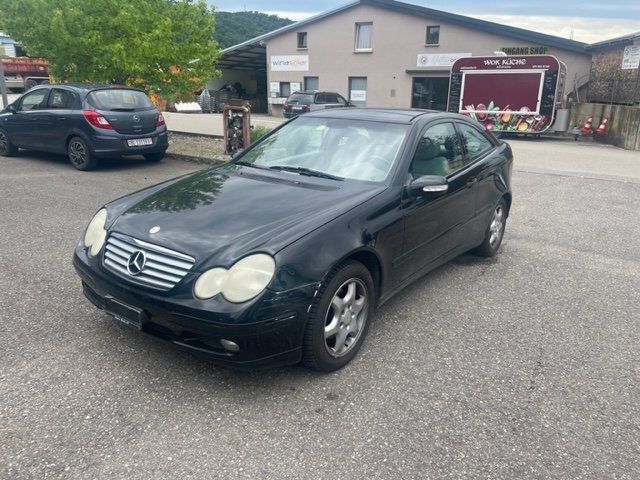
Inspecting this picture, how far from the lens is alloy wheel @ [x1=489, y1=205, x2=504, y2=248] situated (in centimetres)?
536

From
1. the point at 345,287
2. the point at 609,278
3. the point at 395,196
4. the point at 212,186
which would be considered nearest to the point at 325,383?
the point at 345,287

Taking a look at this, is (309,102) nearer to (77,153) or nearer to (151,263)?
(77,153)

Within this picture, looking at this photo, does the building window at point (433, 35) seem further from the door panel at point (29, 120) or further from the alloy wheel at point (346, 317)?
the alloy wheel at point (346, 317)

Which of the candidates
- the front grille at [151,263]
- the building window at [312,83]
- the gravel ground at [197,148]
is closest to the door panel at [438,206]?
the front grille at [151,263]

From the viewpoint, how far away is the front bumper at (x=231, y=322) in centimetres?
271

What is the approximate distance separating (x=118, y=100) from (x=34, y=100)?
1.96m

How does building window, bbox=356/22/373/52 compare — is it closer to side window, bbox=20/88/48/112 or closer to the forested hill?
side window, bbox=20/88/48/112

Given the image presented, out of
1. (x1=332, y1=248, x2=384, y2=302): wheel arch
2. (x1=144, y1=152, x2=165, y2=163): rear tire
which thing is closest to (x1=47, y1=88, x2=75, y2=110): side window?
(x1=144, y1=152, x2=165, y2=163): rear tire

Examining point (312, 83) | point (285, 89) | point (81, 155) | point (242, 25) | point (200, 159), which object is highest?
point (242, 25)

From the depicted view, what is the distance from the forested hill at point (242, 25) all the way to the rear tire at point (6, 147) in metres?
42.6

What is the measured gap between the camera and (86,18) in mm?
11180

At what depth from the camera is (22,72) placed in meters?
34.8

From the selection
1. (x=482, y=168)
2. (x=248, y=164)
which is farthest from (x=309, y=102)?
(x=248, y=164)

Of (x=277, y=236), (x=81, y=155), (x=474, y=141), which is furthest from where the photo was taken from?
(x=81, y=155)
